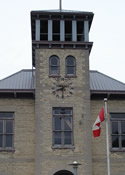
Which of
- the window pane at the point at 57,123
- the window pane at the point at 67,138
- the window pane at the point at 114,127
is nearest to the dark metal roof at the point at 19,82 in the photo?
the window pane at the point at 57,123

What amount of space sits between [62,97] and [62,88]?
2.01ft

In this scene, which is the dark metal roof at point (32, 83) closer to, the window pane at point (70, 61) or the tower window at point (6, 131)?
the tower window at point (6, 131)

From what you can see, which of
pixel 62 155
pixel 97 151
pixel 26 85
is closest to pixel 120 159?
pixel 97 151

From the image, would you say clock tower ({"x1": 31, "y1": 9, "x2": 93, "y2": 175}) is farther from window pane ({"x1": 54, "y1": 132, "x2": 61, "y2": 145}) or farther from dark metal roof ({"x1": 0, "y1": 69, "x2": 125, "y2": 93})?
dark metal roof ({"x1": 0, "y1": 69, "x2": 125, "y2": 93})

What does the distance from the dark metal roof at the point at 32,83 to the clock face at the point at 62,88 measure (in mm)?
1587

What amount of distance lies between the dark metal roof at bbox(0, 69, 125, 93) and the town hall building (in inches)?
3.8

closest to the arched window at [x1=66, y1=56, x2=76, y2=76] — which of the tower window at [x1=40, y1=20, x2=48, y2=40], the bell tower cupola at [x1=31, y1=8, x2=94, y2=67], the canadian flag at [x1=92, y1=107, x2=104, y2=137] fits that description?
the bell tower cupola at [x1=31, y1=8, x2=94, y2=67]

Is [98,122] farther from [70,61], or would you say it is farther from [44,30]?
[44,30]

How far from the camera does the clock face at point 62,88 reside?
27.0m

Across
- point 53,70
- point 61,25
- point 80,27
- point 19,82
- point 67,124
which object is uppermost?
point 80,27

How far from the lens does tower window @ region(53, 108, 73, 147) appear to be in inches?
1043

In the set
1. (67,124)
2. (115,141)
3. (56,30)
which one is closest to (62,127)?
(67,124)

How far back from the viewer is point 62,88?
27.0 meters

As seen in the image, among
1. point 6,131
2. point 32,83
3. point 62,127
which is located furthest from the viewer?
point 32,83
